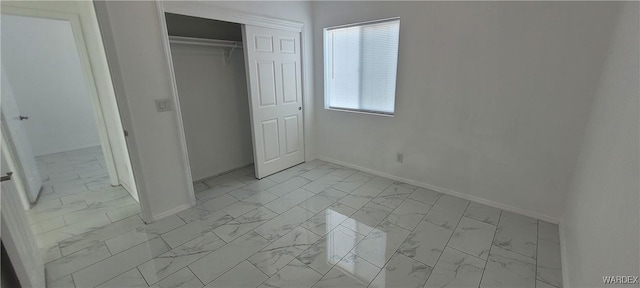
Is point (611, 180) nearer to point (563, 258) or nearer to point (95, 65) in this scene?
point (563, 258)

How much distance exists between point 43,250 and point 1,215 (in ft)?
3.63

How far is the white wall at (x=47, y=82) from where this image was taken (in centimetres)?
414

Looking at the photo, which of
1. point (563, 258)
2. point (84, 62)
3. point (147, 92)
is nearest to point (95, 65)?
point (84, 62)

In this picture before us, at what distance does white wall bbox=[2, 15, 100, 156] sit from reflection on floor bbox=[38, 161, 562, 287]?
3.66 metres

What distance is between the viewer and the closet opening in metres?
3.10

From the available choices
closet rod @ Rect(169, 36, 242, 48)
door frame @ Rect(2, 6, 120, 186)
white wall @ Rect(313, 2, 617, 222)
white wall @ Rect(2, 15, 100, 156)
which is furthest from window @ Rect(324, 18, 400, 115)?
white wall @ Rect(2, 15, 100, 156)

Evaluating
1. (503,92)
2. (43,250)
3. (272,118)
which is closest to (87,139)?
(43,250)

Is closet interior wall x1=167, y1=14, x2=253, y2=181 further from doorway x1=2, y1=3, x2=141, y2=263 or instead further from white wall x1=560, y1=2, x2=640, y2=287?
white wall x1=560, y1=2, x2=640, y2=287

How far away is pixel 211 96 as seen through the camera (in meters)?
3.42

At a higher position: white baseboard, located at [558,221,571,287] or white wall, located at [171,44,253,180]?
white wall, located at [171,44,253,180]

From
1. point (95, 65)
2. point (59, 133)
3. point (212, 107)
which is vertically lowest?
point (59, 133)

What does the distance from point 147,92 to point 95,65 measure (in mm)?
1085

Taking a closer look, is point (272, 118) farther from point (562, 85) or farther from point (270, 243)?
point (562, 85)

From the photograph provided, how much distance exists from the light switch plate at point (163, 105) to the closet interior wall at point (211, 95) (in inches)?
30.2
